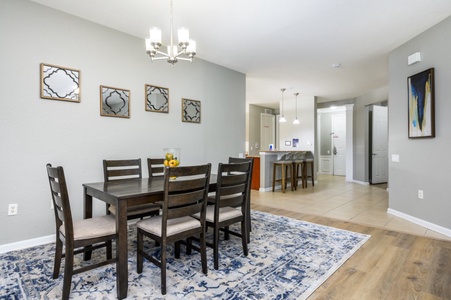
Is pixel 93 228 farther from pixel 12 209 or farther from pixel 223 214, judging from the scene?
pixel 12 209

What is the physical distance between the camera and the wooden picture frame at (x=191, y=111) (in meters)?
4.09

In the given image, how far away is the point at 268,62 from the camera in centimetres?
452

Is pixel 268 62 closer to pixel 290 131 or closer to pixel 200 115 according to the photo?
pixel 200 115

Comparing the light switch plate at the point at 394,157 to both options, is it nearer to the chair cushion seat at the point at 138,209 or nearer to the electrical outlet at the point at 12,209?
the chair cushion seat at the point at 138,209

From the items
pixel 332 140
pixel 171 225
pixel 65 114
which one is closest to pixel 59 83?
pixel 65 114

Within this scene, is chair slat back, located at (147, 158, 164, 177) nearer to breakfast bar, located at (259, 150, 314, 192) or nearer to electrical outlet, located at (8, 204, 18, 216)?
electrical outlet, located at (8, 204, 18, 216)

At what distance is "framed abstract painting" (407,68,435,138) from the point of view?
321 centimetres

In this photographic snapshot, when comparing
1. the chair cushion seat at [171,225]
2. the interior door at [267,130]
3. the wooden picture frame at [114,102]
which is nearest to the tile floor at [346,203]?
the chair cushion seat at [171,225]

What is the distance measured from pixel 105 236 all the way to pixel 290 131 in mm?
6953

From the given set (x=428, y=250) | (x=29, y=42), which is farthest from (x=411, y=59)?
(x=29, y=42)

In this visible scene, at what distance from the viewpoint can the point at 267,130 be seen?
30.8 ft

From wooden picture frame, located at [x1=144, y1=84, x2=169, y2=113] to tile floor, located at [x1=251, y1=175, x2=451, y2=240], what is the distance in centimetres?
254

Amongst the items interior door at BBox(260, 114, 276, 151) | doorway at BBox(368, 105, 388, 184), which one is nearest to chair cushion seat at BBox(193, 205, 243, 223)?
doorway at BBox(368, 105, 388, 184)

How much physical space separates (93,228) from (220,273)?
110cm
